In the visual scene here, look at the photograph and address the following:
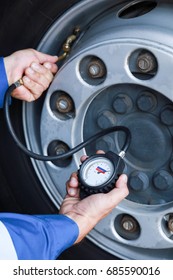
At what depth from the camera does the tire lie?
1.58 meters

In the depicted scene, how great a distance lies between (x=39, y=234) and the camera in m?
1.51

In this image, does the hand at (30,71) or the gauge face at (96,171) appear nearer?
the gauge face at (96,171)

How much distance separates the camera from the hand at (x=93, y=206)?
1601mm

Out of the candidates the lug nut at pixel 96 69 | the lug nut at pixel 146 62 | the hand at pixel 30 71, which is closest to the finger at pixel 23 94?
the hand at pixel 30 71

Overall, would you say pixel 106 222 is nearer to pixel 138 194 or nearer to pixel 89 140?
pixel 138 194

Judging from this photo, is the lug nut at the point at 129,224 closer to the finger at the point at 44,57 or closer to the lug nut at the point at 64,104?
the lug nut at the point at 64,104

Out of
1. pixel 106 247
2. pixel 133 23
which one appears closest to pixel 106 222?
pixel 106 247

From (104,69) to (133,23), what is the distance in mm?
134

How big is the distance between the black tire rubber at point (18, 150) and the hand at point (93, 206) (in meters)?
0.27

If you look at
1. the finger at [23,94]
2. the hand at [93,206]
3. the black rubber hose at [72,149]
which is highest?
the finger at [23,94]

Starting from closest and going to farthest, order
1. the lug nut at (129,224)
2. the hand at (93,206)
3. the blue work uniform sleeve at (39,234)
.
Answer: the blue work uniform sleeve at (39,234) < the hand at (93,206) < the lug nut at (129,224)

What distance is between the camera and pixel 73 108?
1.75 m

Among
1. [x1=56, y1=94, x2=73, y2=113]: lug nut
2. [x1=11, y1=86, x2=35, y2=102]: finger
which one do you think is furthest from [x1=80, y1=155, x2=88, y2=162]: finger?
[x1=11, y1=86, x2=35, y2=102]: finger

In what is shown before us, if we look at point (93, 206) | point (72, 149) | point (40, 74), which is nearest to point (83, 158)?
point (72, 149)
